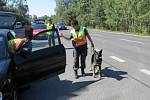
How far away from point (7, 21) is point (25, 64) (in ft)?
18.7

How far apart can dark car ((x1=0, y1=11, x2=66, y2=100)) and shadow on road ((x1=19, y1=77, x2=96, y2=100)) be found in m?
0.46

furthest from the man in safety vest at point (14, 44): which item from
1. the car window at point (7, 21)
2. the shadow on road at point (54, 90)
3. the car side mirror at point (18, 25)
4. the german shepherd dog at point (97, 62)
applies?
the car side mirror at point (18, 25)

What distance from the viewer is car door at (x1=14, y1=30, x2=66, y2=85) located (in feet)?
24.5

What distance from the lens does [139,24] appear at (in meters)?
47.8

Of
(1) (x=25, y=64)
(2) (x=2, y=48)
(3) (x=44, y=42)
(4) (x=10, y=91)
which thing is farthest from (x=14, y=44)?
(4) (x=10, y=91)

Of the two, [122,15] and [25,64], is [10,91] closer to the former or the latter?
[25,64]

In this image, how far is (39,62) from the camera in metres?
7.99

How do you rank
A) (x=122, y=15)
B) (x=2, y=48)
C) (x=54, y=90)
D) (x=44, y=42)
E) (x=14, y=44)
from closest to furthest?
(x=2, y=48) < (x=14, y=44) < (x=54, y=90) < (x=44, y=42) < (x=122, y=15)

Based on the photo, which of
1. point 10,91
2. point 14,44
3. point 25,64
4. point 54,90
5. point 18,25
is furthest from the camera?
point 18,25

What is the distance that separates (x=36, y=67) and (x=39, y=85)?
188cm

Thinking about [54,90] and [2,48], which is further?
[54,90]

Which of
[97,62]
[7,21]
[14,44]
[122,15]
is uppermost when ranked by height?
[7,21]

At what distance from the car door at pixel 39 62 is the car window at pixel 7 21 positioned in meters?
3.97

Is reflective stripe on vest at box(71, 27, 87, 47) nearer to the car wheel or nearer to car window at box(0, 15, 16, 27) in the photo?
car window at box(0, 15, 16, 27)
